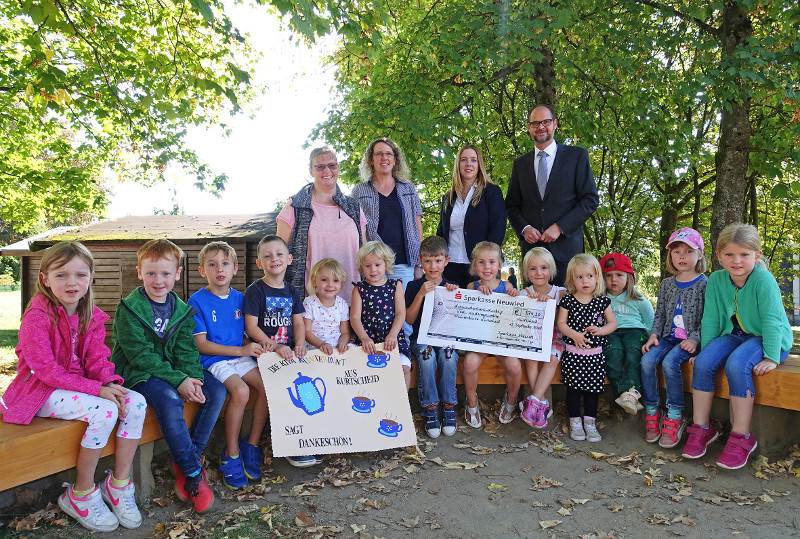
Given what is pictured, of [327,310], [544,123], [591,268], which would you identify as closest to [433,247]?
[327,310]

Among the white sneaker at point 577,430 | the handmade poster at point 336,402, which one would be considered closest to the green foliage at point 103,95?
the handmade poster at point 336,402

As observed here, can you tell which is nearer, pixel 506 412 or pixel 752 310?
pixel 752 310

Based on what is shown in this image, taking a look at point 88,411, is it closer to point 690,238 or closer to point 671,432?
point 671,432

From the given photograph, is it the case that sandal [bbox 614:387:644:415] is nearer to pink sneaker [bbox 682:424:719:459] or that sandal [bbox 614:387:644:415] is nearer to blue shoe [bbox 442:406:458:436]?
pink sneaker [bbox 682:424:719:459]

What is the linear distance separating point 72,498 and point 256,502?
1.06m

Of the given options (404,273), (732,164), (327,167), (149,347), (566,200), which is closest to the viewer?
(149,347)

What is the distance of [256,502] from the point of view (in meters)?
3.60

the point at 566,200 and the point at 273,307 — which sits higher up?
the point at 566,200

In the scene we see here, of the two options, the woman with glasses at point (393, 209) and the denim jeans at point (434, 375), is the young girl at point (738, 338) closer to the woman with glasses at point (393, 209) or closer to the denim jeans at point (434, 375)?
the denim jeans at point (434, 375)

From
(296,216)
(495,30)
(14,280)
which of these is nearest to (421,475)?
(296,216)

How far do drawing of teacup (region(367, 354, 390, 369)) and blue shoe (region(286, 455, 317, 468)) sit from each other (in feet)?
2.68

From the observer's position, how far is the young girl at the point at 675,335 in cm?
437

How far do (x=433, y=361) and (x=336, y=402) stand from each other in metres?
0.89

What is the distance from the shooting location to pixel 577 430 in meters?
4.56
